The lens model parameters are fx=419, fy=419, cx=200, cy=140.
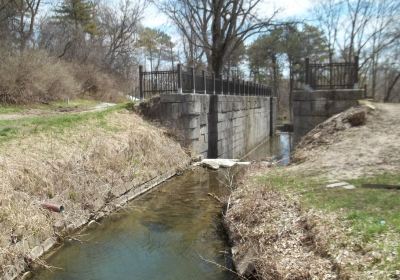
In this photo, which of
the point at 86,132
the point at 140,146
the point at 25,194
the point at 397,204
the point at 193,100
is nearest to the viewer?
the point at 397,204

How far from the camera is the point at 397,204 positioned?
20.5ft

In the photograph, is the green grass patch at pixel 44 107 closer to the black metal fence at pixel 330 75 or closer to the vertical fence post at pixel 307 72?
the vertical fence post at pixel 307 72

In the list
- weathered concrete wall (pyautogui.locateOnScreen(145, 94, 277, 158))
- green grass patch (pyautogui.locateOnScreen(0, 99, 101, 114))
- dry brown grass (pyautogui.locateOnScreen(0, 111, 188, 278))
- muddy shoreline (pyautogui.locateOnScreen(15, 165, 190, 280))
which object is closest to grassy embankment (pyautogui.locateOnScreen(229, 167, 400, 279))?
muddy shoreline (pyautogui.locateOnScreen(15, 165, 190, 280))

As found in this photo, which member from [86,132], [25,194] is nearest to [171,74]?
[86,132]

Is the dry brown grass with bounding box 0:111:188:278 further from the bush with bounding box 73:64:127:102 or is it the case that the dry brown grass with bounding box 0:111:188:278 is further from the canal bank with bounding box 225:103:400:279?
the bush with bounding box 73:64:127:102

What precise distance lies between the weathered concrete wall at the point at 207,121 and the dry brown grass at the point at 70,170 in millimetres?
1535

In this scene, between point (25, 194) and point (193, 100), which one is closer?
point (25, 194)

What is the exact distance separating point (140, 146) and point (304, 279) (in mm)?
9220

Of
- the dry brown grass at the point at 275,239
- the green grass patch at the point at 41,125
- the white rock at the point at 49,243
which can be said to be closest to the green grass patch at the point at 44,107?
the green grass patch at the point at 41,125

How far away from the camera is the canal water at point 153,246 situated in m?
6.75

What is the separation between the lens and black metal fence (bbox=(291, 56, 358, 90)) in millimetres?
14391

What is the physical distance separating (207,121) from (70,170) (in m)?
9.08

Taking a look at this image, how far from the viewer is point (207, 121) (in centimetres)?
1811

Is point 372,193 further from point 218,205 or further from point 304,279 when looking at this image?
point 218,205
